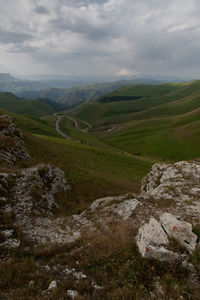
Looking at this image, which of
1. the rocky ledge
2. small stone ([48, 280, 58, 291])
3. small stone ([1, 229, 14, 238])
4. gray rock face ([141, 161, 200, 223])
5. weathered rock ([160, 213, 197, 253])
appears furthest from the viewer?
gray rock face ([141, 161, 200, 223])

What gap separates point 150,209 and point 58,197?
1547cm

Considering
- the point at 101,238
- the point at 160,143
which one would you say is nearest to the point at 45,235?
the point at 101,238

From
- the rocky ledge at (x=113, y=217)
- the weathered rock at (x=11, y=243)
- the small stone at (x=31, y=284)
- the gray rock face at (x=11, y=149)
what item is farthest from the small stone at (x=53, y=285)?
the gray rock face at (x=11, y=149)

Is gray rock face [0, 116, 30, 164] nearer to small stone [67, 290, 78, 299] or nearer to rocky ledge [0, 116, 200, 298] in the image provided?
rocky ledge [0, 116, 200, 298]

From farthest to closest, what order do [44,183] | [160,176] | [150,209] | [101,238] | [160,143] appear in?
[160,143]
[160,176]
[44,183]
[150,209]
[101,238]

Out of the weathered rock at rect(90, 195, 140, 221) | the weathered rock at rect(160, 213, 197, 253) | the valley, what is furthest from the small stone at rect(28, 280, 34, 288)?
the weathered rock at rect(160, 213, 197, 253)

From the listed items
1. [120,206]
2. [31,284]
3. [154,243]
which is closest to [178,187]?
[120,206]

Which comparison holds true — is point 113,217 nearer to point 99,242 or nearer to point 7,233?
point 99,242

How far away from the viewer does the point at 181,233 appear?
11.1 meters

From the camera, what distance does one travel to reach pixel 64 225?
16922 mm

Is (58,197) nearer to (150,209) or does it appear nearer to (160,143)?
(150,209)

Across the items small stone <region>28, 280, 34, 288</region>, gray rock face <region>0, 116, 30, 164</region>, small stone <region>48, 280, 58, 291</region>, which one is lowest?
small stone <region>28, 280, 34, 288</region>

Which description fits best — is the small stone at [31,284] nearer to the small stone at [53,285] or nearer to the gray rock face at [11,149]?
the small stone at [53,285]

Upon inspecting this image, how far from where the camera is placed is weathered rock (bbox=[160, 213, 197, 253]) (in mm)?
10445
